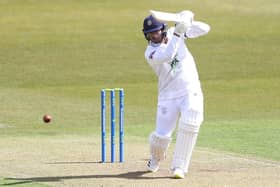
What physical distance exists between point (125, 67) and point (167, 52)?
1633cm

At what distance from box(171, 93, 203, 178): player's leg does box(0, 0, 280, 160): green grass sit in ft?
7.82

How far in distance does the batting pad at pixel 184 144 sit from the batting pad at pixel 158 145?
0.24 m

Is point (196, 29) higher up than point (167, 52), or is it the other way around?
point (196, 29)

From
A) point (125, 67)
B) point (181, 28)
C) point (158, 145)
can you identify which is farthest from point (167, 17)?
point (125, 67)

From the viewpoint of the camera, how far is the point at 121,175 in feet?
34.7

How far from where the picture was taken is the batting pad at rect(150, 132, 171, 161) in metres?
10.5

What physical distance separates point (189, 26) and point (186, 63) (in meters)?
0.50

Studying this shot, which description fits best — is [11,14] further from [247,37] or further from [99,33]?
[247,37]

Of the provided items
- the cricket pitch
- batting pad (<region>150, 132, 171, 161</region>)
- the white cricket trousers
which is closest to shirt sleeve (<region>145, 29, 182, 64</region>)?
the white cricket trousers

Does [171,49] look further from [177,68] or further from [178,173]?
[178,173]

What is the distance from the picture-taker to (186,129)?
33.4ft

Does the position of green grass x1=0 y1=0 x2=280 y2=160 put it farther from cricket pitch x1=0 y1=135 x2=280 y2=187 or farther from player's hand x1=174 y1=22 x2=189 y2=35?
player's hand x1=174 y1=22 x2=189 y2=35

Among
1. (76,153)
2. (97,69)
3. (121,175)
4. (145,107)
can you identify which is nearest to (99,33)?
(97,69)

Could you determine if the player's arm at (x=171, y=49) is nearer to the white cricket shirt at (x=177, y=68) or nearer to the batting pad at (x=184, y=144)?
the white cricket shirt at (x=177, y=68)
